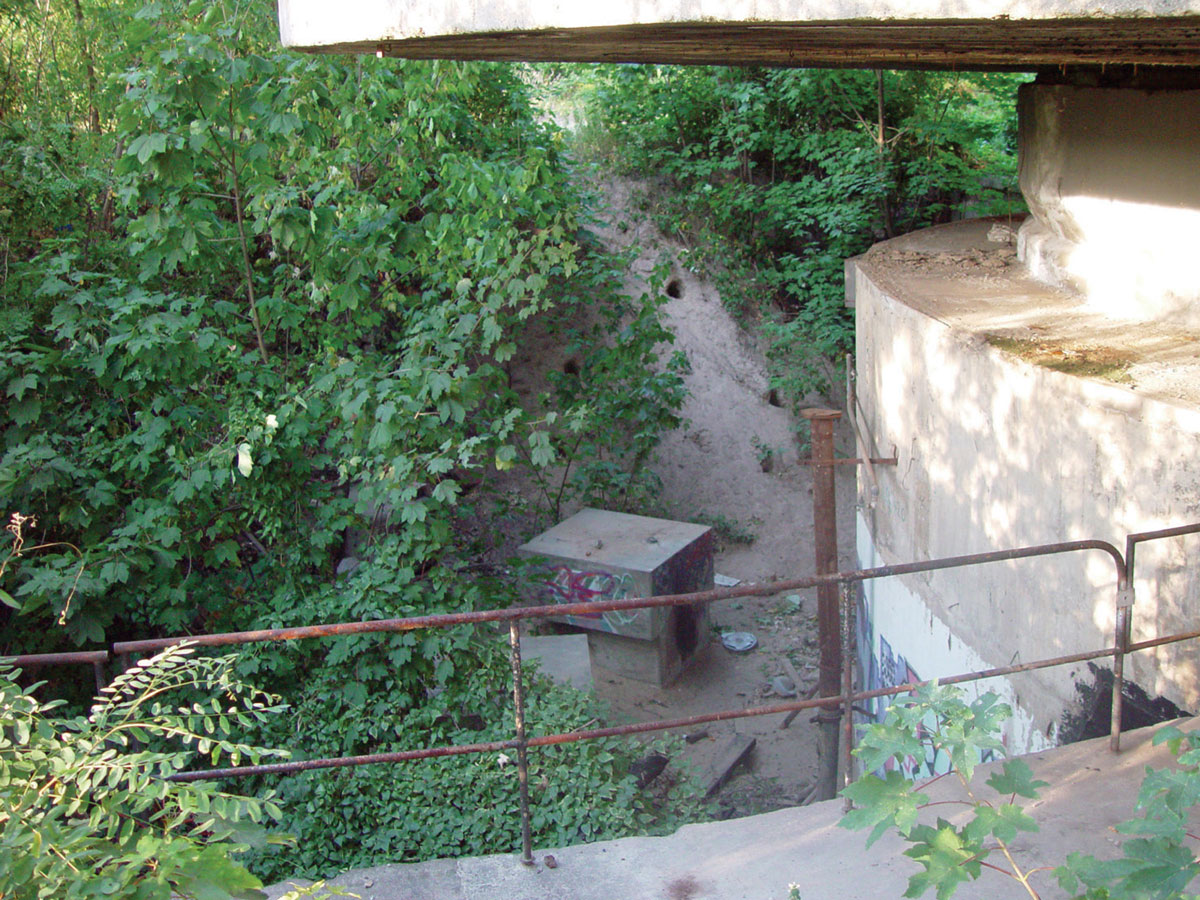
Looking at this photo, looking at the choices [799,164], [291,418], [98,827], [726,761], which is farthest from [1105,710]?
[799,164]

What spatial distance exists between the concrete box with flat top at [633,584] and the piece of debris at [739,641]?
40cm

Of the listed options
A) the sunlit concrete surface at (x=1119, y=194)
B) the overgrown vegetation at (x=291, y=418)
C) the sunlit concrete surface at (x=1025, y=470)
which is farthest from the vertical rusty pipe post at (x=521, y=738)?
the sunlit concrete surface at (x=1119, y=194)

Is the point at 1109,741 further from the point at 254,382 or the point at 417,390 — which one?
the point at 254,382

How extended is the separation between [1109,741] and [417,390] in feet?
12.5

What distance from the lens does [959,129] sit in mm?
13086

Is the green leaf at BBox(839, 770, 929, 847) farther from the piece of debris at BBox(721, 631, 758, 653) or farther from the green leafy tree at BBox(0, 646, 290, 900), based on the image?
the piece of debris at BBox(721, 631, 758, 653)

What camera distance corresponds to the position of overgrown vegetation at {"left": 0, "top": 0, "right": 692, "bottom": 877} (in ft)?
15.8

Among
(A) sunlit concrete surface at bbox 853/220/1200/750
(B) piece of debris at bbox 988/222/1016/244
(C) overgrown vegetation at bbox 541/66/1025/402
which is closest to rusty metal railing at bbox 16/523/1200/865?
(A) sunlit concrete surface at bbox 853/220/1200/750

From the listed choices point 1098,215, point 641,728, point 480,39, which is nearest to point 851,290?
point 1098,215

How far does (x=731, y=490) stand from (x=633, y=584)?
4.07 m

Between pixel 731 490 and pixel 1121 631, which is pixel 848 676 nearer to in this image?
pixel 1121 631

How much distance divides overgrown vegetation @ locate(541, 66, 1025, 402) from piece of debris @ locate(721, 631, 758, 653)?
12.9 ft

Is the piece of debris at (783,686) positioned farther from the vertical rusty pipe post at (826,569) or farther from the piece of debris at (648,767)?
the piece of debris at (648,767)

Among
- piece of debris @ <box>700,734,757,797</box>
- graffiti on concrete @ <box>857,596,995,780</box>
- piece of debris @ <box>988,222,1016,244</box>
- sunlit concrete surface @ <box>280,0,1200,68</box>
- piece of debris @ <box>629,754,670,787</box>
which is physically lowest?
piece of debris @ <box>700,734,757,797</box>
